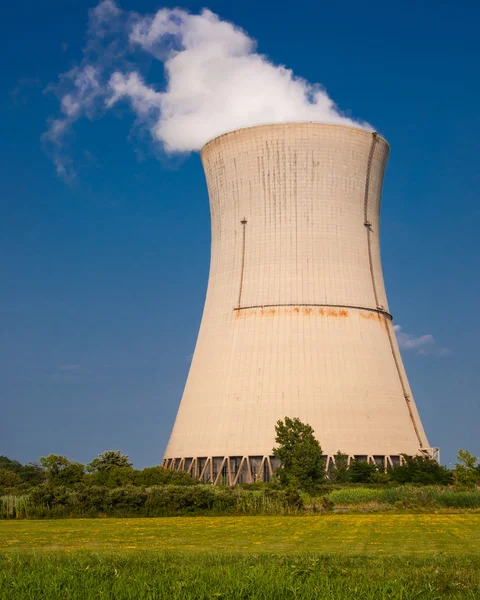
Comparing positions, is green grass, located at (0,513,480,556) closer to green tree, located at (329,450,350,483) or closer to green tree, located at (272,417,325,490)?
green tree, located at (272,417,325,490)

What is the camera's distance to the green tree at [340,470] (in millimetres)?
26761

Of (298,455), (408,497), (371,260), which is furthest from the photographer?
(371,260)

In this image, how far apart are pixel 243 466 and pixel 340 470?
3.47 meters

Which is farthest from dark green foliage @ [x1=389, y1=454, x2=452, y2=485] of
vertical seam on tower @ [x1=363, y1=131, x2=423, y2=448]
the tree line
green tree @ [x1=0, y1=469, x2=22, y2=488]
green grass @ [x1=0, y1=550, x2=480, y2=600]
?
green grass @ [x1=0, y1=550, x2=480, y2=600]

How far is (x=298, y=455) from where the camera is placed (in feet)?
83.4

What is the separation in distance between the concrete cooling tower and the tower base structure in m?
0.05

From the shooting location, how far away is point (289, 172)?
93.1 feet

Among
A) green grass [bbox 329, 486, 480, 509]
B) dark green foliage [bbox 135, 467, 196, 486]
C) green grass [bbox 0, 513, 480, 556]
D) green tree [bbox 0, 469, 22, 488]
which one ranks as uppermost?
green tree [bbox 0, 469, 22, 488]

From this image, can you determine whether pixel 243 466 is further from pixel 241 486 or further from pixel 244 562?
pixel 244 562

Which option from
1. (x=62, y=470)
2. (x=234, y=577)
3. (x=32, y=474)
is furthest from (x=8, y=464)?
(x=234, y=577)

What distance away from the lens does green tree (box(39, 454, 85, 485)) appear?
1169 inches

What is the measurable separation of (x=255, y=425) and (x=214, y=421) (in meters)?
1.47

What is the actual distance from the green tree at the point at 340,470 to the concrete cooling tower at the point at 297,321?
38cm

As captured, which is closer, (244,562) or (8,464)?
(244,562)
